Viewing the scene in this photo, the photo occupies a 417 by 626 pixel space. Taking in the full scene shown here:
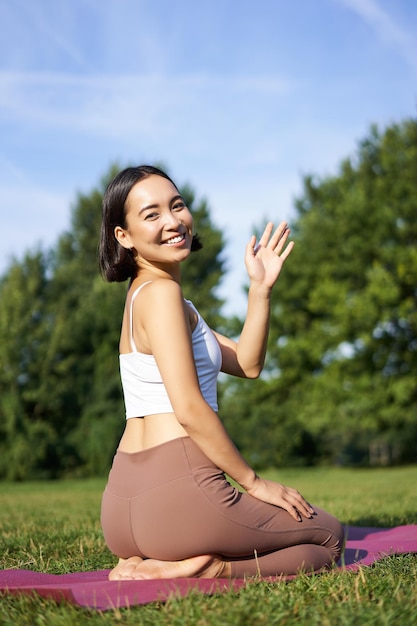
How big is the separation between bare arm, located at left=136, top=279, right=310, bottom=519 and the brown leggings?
0.07m

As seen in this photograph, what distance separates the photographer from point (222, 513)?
8.96ft

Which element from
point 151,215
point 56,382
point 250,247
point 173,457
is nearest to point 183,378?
point 173,457

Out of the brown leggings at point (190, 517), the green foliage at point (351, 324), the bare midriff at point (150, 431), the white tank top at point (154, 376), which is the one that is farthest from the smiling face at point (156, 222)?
the green foliage at point (351, 324)

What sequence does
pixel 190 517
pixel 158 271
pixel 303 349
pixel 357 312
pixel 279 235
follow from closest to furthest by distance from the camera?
pixel 190 517
pixel 158 271
pixel 279 235
pixel 357 312
pixel 303 349

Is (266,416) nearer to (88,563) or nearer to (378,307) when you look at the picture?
(378,307)

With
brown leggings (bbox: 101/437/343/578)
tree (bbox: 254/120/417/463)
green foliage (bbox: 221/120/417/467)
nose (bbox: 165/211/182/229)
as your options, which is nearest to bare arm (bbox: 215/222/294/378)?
nose (bbox: 165/211/182/229)

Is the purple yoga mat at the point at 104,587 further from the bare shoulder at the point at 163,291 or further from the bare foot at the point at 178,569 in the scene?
the bare shoulder at the point at 163,291

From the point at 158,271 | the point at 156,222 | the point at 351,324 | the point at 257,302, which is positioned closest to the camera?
the point at 156,222

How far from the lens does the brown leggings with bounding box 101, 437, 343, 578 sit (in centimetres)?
272

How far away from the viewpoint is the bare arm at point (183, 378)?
2721 mm

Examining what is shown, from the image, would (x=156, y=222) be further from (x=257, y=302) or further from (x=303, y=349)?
(x=303, y=349)

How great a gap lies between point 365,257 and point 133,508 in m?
22.9

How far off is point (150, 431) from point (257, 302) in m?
0.88

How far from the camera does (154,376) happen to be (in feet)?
9.51
